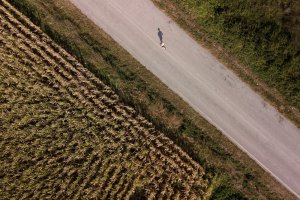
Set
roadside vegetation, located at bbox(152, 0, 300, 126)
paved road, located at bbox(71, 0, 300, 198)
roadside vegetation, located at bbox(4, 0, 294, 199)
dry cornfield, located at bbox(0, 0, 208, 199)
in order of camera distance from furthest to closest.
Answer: roadside vegetation, located at bbox(4, 0, 294, 199) → paved road, located at bbox(71, 0, 300, 198) → dry cornfield, located at bbox(0, 0, 208, 199) → roadside vegetation, located at bbox(152, 0, 300, 126)

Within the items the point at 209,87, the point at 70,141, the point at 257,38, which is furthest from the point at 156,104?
the point at 257,38

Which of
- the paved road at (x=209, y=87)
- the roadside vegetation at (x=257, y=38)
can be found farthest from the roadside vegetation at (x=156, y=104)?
the roadside vegetation at (x=257, y=38)

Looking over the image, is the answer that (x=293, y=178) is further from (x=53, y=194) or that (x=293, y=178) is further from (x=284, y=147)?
(x=53, y=194)

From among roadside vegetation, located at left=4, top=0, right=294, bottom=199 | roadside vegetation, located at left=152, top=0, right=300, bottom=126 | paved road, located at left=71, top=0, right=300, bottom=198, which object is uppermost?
roadside vegetation, located at left=152, top=0, right=300, bottom=126

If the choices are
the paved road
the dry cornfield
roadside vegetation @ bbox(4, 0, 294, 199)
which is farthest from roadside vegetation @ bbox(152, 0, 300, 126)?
the dry cornfield

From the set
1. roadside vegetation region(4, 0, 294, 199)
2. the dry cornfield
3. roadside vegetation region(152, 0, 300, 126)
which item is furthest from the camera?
roadside vegetation region(4, 0, 294, 199)

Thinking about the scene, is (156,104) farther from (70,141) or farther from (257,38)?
(257,38)

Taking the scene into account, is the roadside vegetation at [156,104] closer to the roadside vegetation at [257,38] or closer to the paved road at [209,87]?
the paved road at [209,87]

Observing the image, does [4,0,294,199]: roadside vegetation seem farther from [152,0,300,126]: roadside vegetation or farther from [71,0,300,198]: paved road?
[152,0,300,126]: roadside vegetation
